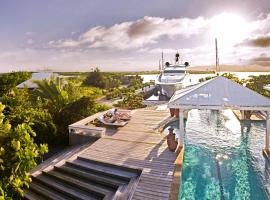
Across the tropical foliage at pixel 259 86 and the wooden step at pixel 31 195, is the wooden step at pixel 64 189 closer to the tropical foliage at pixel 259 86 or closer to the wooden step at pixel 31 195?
the wooden step at pixel 31 195

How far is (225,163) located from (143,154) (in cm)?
318

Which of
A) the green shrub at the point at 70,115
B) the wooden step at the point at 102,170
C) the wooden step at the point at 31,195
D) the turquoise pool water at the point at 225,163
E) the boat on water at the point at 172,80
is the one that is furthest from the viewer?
the boat on water at the point at 172,80

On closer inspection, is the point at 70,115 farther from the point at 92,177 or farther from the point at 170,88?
the point at 170,88

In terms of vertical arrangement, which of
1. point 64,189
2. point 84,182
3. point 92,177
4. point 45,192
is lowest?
point 45,192

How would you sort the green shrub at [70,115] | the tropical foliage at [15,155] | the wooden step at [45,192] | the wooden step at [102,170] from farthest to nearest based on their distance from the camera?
the green shrub at [70,115]
the wooden step at [102,170]
the wooden step at [45,192]
the tropical foliage at [15,155]

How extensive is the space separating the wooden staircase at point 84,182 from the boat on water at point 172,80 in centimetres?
2044

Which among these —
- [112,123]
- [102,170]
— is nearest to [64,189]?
[102,170]

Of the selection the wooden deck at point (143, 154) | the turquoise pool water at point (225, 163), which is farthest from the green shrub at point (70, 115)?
the turquoise pool water at point (225, 163)

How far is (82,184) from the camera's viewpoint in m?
8.92

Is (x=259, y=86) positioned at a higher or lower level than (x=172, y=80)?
lower

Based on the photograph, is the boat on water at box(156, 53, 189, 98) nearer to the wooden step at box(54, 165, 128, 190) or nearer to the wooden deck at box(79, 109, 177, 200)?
the wooden deck at box(79, 109, 177, 200)

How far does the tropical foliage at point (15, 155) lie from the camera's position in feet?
19.2

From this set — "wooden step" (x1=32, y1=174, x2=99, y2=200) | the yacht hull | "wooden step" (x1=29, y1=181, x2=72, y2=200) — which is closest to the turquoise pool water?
"wooden step" (x1=32, y1=174, x2=99, y2=200)

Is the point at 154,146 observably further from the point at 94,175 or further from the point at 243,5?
the point at 243,5
